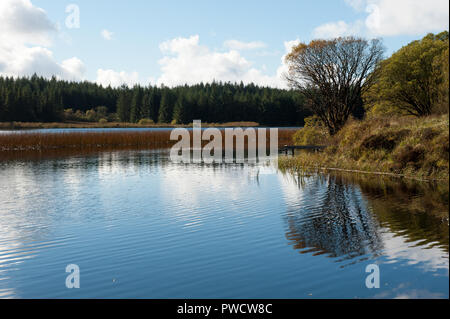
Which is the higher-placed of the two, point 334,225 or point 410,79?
point 410,79

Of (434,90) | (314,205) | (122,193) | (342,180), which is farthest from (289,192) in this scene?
(434,90)

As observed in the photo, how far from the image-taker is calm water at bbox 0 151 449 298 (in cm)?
787

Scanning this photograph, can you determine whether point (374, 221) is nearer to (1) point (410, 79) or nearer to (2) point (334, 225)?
(2) point (334, 225)

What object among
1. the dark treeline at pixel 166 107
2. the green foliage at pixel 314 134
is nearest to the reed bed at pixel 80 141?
the green foliage at pixel 314 134

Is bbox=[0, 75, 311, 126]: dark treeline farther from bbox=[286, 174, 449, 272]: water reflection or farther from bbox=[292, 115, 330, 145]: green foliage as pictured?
bbox=[286, 174, 449, 272]: water reflection

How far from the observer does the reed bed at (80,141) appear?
46125 mm

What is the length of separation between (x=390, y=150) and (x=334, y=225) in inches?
545

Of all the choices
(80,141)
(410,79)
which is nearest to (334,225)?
(410,79)

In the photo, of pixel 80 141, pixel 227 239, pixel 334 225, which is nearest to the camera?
pixel 227 239

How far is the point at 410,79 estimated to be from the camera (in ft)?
134

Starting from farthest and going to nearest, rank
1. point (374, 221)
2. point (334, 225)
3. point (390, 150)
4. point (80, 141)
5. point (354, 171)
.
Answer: point (80, 141), point (354, 171), point (390, 150), point (374, 221), point (334, 225)

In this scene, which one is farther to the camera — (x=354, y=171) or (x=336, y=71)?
(x=336, y=71)

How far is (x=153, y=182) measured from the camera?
22.3 m
